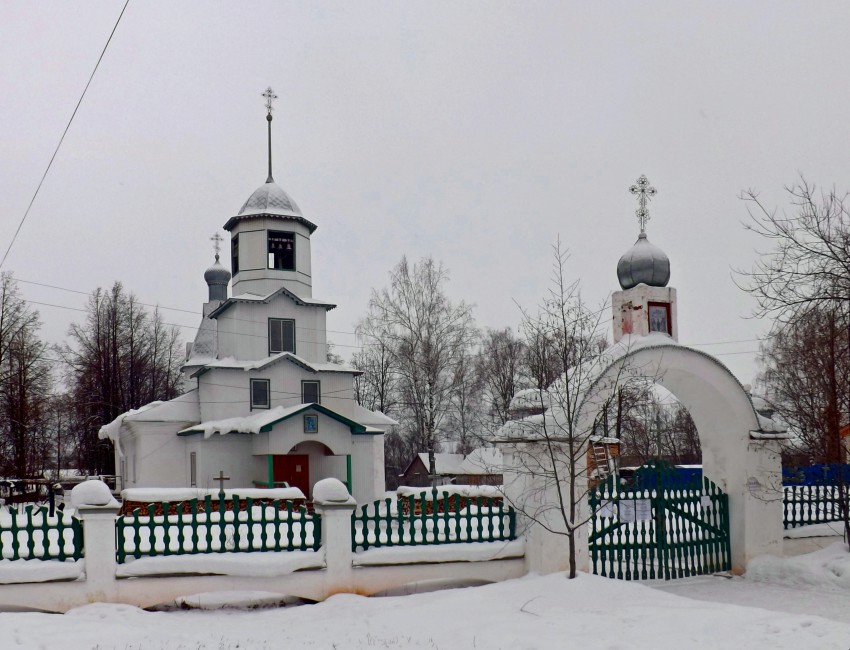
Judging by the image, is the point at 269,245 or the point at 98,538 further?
the point at 269,245

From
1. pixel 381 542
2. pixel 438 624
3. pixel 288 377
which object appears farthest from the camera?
pixel 288 377

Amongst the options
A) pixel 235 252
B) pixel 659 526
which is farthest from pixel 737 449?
pixel 235 252

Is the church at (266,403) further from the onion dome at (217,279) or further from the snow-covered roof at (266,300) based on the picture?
the onion dome at (217,279)

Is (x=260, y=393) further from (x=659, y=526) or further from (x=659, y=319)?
(x=659, y=526)

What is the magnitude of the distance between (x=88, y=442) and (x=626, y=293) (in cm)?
3553

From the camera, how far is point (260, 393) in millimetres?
26891

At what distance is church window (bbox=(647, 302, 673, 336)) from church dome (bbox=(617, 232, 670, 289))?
35cm

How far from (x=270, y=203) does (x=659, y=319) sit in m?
18.6

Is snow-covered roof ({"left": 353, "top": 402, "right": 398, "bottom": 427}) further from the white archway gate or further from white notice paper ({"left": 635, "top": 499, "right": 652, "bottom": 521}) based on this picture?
white notice paper ({"left": 635, "top": 499, "right": 652, "bottom": 521})

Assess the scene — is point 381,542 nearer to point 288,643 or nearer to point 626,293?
point 288,643

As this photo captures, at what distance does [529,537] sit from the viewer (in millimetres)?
10875

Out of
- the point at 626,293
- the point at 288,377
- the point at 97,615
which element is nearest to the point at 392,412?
the point at 288,377

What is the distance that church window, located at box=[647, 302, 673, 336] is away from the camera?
494 inches

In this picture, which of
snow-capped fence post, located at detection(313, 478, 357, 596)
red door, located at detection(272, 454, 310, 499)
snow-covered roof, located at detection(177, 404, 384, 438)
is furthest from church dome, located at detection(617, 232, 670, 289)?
red door, located at detection(272, 454, 310, 499)
